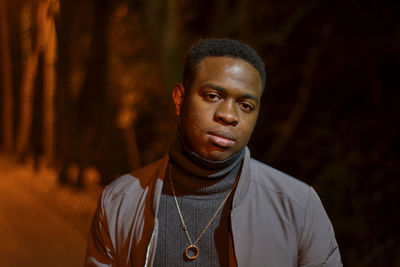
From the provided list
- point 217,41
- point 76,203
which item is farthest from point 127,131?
point 217,41

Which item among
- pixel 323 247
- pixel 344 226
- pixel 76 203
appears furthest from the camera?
pixel 76 203

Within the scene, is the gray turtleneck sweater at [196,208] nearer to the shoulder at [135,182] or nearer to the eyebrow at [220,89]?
the shoulder at [135,182]

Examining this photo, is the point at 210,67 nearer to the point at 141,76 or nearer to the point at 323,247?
the point at 323,247

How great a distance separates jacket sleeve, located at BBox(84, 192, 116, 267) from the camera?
80.7 inches

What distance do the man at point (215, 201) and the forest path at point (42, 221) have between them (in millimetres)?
3549

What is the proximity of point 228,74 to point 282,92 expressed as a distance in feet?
16.4

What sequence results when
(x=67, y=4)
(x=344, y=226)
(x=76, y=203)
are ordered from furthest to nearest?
(x=67, y=4)
(x=76, y=203)
(x=344, y=226)

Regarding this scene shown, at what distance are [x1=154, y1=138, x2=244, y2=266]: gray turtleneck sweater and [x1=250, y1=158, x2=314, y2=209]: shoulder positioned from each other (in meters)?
0.12

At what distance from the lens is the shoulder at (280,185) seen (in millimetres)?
2000

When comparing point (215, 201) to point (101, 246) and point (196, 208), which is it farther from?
point (101, 246)

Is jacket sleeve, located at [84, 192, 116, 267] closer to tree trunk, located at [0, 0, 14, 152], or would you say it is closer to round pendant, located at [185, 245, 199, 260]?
round pendant, located at [185, 245, 199, 260]

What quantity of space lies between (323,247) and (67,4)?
7.82 metres

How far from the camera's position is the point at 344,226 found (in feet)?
17.3

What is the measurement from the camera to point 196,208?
2080mm
